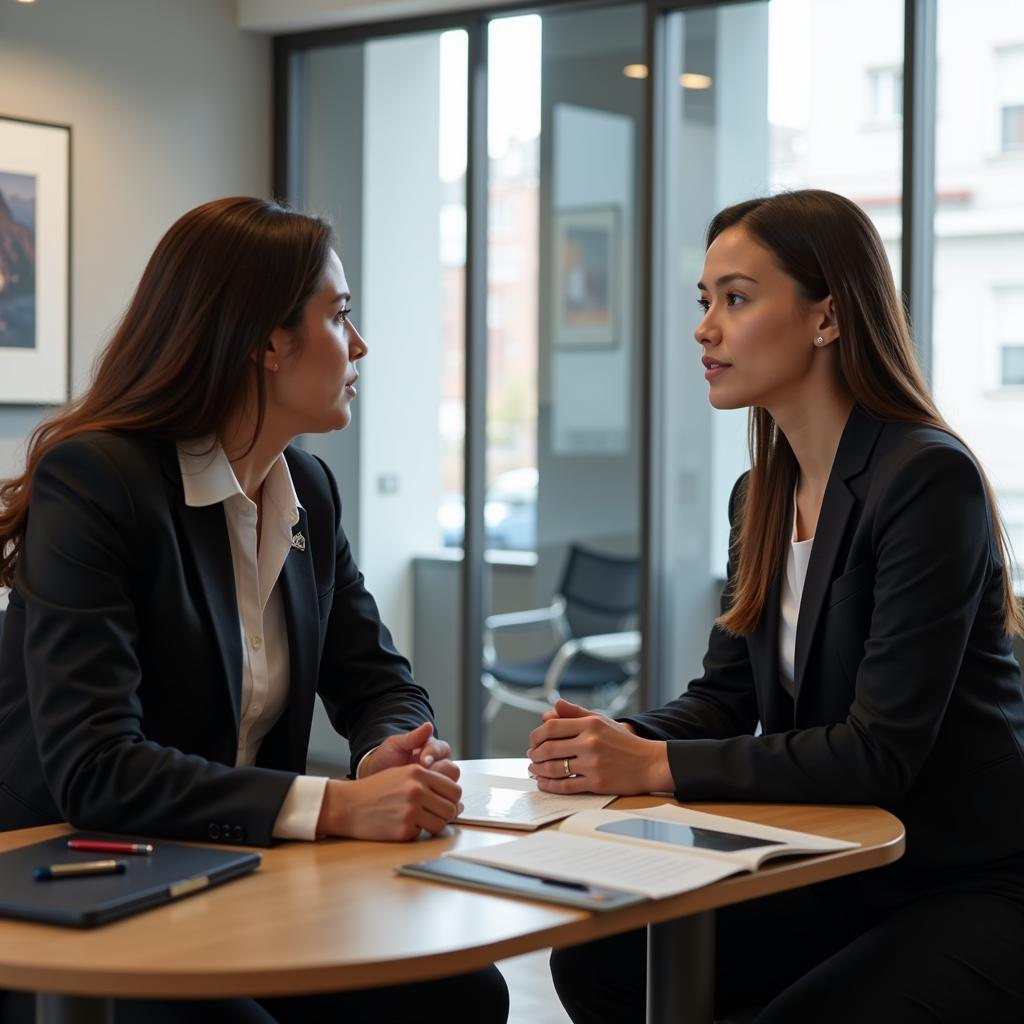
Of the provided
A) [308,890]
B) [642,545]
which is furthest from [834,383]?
[642,545]

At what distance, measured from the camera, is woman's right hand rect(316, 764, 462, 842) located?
1.63 meters

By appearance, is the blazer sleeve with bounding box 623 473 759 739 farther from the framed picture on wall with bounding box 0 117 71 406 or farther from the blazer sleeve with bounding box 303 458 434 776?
the framed picture on wall with bounding box 0 117 71 406

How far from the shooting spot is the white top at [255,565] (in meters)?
1.93

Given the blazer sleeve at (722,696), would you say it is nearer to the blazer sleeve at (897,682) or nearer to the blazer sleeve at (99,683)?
the blazer sleeve at (897,682)

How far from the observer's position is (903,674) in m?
1.83

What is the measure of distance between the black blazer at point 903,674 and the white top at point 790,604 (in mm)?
71

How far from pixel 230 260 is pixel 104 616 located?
500 mm

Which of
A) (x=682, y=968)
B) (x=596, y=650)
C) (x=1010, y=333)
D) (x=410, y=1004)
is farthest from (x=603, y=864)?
(x=596, y=650)

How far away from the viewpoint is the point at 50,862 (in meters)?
1.47

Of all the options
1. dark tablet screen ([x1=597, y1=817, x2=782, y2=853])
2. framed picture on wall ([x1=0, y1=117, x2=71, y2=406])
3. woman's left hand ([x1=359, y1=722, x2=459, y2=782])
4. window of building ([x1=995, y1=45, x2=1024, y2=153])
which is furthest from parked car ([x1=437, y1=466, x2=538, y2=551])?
dark tablet screen ([x1=597, y1=817, x2=782, y2=853])

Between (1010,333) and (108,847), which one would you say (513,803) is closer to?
(108,847)

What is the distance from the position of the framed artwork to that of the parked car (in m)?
0.44

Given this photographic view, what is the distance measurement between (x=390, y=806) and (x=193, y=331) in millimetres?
670

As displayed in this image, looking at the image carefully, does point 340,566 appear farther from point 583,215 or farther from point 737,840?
point 583,215
